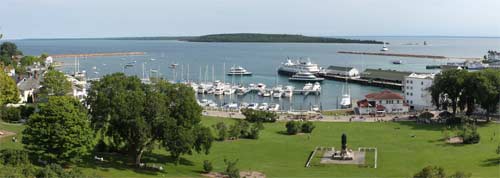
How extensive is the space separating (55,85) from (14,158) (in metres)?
29.7

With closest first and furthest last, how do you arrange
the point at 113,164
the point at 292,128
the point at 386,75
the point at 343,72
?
the point at 113,164, the point at 292,128, the point at 386,75, the point at 343,72

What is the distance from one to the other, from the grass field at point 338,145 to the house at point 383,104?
11.8m

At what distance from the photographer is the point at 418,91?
70188 mm

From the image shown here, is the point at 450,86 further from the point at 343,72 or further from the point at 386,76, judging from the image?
the point at 343,72

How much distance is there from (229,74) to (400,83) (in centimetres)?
4338

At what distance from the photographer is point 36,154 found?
29.7 metres

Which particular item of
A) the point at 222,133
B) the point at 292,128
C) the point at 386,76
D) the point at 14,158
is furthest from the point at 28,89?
the point at 386,76

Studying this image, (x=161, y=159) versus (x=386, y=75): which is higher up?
(x=386, y=75)

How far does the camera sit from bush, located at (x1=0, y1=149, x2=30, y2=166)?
26125mm

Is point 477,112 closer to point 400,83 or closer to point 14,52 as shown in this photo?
point 400,83

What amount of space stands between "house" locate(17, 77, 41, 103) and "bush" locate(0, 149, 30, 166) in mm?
33545

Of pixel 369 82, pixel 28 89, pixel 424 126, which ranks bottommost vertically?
pixel 424 126

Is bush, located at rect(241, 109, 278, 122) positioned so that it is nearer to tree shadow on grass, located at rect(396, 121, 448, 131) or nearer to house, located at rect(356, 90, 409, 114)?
tree shadow on grass, located at rect(396, 121, 448, 131)

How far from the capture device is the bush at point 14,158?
2612 centimetres
